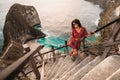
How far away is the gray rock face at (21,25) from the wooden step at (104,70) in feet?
75.1

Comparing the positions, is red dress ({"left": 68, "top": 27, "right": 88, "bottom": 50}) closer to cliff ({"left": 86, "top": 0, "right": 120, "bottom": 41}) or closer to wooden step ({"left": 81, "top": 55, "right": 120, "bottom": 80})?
cliff ({"left": 86, "top": 0, "right": 120, "bottom": 41})

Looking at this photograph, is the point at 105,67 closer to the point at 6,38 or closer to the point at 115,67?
the point at 115,67

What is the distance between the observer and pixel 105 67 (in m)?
4.80

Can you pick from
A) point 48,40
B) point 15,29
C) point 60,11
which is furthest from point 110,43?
point 60,11

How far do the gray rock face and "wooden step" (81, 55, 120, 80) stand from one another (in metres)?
22.9

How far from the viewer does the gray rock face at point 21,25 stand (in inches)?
1150

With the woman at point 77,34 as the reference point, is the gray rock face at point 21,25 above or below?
below

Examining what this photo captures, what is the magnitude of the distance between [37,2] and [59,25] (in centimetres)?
1751

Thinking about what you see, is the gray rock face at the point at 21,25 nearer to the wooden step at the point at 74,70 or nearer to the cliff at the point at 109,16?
the cliff at the point at 109,16

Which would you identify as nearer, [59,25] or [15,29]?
[15,29]

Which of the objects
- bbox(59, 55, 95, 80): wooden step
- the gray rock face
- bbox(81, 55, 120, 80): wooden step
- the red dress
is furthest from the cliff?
the gray rock face

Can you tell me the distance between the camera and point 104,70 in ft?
15.4

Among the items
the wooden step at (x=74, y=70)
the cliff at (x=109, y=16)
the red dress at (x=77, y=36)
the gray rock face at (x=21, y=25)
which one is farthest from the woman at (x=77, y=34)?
the gray rock face at (x=21, y=25)

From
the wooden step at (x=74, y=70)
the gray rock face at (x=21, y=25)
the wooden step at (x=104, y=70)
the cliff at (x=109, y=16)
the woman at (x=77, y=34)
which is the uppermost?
the wooden step at (x=104, y=70)
